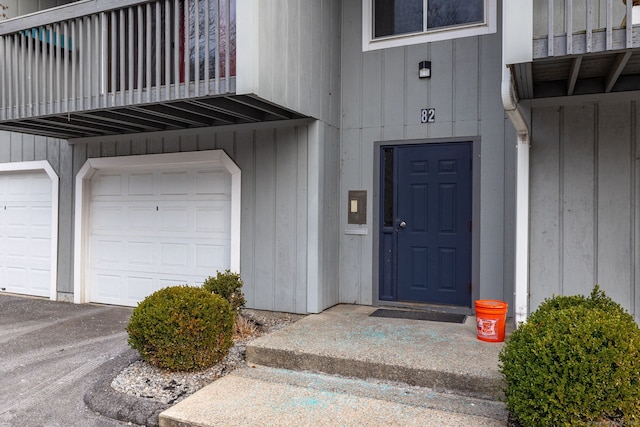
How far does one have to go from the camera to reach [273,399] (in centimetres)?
325

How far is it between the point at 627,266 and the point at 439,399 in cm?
231

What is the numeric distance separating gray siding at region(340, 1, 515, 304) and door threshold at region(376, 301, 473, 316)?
228 mm

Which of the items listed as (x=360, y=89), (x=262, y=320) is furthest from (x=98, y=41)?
(x=262, y=320)

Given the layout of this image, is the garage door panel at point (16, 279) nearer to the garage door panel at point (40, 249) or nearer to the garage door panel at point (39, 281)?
the garage door panel at point (39, 281)

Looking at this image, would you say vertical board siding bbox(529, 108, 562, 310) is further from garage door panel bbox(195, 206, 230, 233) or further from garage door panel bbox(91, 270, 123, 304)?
garage door panel bbox(91, 270, 123, 304)

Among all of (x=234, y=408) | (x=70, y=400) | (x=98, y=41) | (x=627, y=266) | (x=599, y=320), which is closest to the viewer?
(x=599, y=320)

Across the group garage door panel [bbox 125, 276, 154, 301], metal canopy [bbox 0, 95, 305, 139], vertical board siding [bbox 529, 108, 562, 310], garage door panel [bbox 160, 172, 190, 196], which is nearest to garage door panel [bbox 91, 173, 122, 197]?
metal canopy [bbox 0, 95, 305, 139]

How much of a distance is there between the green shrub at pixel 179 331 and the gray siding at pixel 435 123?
2286 mm

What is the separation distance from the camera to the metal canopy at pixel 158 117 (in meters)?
4.84

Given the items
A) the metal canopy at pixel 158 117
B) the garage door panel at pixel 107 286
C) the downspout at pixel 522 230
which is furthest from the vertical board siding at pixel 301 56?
the garage door panel at pixel 107 286

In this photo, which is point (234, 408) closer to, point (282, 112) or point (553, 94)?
point (282, 112)

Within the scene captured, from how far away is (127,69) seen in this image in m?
5.27

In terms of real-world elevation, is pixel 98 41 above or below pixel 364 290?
above

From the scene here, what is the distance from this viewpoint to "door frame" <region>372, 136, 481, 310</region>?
5.13m
